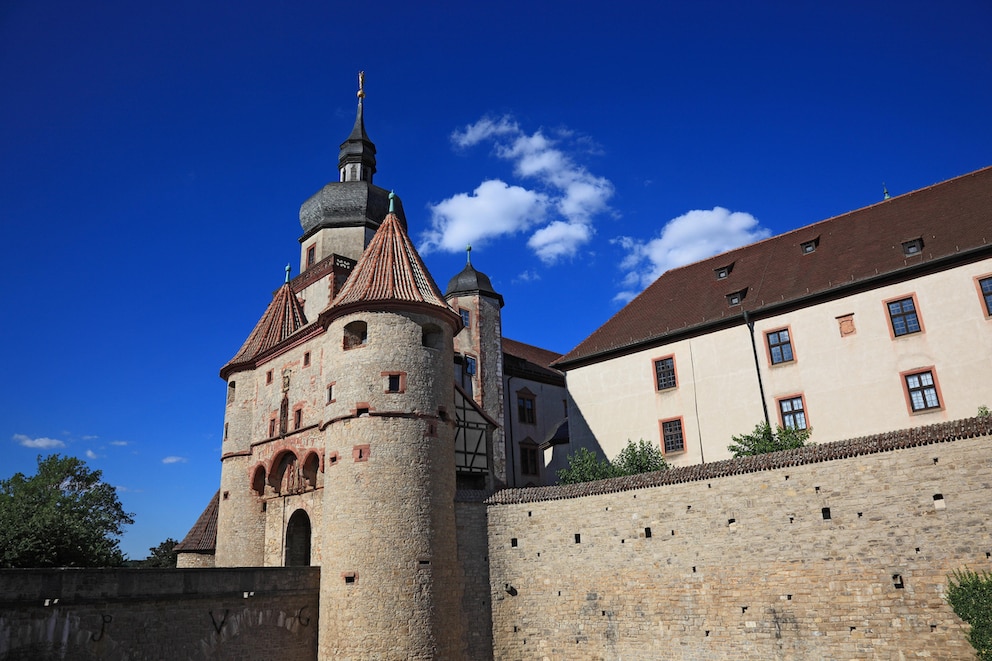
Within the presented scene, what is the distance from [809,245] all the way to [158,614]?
24.7 m

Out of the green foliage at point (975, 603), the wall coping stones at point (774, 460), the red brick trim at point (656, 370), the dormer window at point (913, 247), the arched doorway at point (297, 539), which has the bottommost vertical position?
the green foliage at point (975, 603)

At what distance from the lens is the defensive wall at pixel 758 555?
15.1 metres

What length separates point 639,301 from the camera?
3062 cm

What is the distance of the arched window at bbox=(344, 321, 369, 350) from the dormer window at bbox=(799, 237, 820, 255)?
16.6 metres

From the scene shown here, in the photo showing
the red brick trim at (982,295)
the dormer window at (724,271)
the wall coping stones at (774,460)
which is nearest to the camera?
the wall coping stones at (774,460)

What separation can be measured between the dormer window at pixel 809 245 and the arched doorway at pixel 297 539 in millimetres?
20912

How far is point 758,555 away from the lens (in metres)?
17.4

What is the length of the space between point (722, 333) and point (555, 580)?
36.1 feet

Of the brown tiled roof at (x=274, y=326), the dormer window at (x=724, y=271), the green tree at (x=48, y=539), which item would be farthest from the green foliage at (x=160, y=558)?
the dormer window at (x=724, y=271)

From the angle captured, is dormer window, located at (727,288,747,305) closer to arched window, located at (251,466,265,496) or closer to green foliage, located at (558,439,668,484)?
green foliage, located at (558,439,668,484)

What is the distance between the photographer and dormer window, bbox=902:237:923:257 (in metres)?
22.6

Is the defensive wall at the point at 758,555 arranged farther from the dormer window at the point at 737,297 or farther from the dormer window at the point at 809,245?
the dormer window at the point at 809,245

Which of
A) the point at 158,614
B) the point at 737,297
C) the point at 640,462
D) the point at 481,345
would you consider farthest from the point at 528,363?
the point at 158,614

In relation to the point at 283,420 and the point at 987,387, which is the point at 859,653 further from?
the point at 283,420
